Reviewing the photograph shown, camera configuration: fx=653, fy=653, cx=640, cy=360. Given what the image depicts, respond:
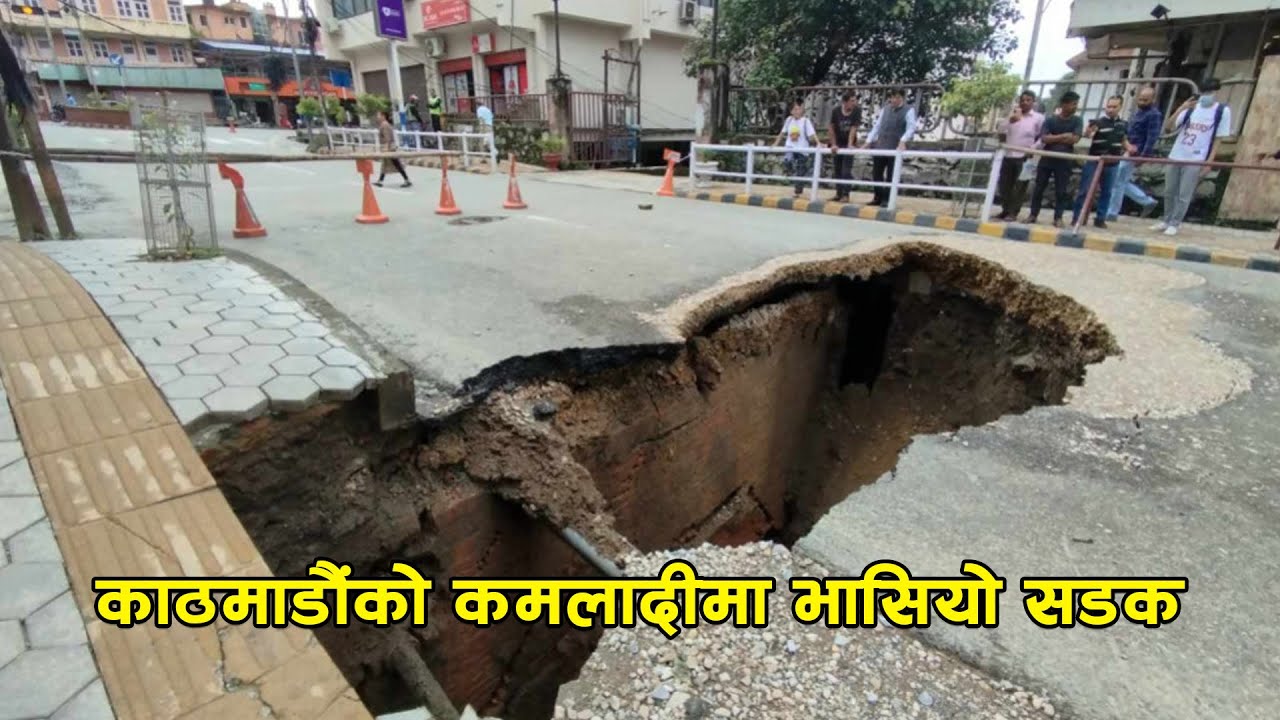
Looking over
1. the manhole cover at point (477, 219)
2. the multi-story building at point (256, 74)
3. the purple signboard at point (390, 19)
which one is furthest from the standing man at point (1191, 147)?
the multi-story building at point (256, 74)

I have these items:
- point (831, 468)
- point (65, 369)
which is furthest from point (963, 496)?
point (831, 468)

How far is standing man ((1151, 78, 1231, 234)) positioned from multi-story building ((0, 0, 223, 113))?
49.8 metres

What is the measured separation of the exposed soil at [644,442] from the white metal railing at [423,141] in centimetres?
1175

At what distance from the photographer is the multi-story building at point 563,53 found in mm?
19406

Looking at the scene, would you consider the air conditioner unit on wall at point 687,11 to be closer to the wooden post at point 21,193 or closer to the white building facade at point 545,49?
the white building facade at point 545,49

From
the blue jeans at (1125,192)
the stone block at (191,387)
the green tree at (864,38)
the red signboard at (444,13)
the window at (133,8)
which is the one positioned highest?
the window at (133,8)

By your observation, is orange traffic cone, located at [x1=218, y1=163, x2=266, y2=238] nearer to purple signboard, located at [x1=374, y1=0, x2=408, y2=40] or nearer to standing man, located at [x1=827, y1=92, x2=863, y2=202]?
standing man, located at [x1=827, y1=92, x2=863, y2=202]

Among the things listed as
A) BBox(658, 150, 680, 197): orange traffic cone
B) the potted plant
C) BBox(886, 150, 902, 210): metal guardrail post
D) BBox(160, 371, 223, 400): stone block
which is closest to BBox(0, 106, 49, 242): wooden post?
BBox(160, 371, 223, 400): stone block

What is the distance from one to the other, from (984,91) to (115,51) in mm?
58030

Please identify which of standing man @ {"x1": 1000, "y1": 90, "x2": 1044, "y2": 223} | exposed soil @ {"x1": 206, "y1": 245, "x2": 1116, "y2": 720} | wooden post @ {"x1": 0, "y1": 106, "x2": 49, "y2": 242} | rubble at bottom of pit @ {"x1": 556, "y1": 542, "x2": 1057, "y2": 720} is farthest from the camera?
standing man @ {"x1": 1000, "y1": 90, "x2": 1044, "y2": 223}

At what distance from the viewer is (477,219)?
27.2 feet

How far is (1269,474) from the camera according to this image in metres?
2.68

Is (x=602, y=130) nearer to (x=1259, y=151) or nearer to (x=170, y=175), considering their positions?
(x=1259, y=151)

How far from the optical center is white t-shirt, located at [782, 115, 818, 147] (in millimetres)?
11180
